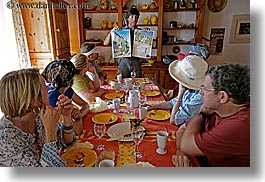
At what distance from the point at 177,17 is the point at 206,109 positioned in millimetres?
426

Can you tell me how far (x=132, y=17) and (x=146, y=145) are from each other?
43 cm

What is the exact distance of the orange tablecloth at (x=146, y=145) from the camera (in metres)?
0.56

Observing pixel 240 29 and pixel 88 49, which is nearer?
pixel 240 29

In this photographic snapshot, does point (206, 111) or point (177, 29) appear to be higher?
point (177, 29)

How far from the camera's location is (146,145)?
0.63 m

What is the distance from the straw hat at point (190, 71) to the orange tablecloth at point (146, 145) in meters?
0.16

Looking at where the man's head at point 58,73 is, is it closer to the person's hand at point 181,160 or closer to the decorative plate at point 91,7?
the decorative plate at point 91,7

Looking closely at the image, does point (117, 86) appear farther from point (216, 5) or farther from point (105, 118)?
point (216, 5)

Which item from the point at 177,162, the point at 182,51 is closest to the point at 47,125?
the point at 177,162

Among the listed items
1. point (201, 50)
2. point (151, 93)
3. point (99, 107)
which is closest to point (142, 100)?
point (151, 93)

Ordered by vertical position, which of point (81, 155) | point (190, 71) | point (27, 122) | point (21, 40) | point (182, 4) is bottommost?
point (81, 155)

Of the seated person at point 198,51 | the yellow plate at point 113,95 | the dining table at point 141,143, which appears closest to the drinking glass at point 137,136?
the dining table at point 141,143

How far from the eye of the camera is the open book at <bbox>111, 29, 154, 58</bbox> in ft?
2.43

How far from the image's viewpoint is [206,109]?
0.53 m
